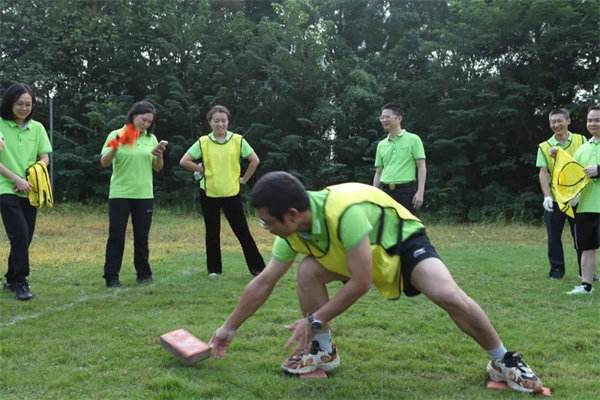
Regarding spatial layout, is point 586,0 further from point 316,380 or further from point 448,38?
point 316,380

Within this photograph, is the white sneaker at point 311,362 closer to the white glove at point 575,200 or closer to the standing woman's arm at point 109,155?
the standing woman's arm at point 109,155

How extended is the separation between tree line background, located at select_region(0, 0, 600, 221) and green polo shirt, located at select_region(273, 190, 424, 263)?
50.0 feet

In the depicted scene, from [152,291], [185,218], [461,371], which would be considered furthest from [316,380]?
[185,218]

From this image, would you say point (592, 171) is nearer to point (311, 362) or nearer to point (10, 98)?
point (311, 362)

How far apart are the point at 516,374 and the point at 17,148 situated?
5035mm

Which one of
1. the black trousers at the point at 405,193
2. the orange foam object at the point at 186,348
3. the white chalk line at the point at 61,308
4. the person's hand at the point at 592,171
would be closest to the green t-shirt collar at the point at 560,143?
the person's hand at the point at 592,171

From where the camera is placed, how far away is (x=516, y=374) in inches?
132

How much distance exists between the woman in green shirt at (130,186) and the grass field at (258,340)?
0.48m

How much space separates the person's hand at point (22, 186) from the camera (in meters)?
5.49

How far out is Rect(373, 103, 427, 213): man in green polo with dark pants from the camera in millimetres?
7348

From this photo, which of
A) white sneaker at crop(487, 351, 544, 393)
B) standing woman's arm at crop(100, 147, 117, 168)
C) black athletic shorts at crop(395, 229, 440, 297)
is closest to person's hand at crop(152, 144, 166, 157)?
standing woman's arm at crop(100, 147, 117, 168)

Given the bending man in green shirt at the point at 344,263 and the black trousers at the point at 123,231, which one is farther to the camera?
the black trousers at the point at 123,231

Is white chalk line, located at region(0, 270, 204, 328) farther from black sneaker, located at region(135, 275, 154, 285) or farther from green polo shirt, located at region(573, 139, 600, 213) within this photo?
green polo shirt, located at region(573, 139, 600, 213)

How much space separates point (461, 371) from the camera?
375 centimetres
